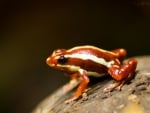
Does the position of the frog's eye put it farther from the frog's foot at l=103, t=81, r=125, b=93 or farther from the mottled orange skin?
the frog's foot at l=103, t=81, r=125, b=93

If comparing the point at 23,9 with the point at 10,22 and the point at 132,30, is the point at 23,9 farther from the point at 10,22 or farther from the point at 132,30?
the point at 132,30

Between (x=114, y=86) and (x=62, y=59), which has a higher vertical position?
(x=62, y=59)

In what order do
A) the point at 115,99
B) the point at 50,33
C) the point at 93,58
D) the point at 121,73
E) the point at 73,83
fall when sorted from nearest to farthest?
the point at 115,99
the point at 121,73
the point at 93,58
the point at 73,83
the point at 50,33

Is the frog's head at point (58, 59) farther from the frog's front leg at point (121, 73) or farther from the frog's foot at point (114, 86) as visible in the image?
the frog's foot at point (114, 86)

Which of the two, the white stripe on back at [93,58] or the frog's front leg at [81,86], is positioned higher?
the white stripe on back at [93,58]

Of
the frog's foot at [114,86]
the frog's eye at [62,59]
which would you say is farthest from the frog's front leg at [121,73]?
the frog's eye at [62,59]

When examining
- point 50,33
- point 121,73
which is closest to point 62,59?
point 121,73

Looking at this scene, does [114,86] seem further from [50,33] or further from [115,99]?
[50,33]


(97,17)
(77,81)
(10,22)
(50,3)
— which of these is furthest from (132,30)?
(77,81)
